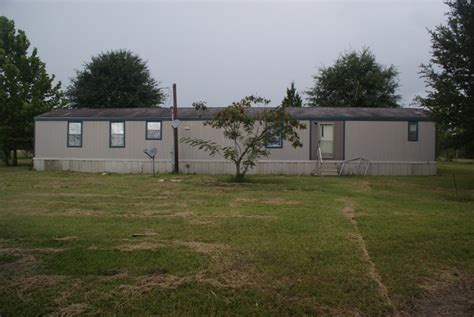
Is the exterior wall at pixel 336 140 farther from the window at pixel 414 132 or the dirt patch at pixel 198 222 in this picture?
the dirt patch at pixel 198 222

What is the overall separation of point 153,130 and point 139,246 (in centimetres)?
1391

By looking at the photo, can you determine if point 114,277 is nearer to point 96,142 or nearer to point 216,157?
point 216,157

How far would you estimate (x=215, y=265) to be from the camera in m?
4.52

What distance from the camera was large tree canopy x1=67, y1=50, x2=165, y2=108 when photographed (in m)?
32.1

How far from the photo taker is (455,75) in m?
12.5

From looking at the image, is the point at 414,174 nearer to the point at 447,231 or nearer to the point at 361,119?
the point at 361,119

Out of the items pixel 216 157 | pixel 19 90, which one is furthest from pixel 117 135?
pixel 19 90

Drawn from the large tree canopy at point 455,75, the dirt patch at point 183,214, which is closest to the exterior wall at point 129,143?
the large tree canopy at point 455,75

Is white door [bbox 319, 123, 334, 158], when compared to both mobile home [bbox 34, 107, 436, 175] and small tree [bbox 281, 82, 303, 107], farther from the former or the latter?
small tree [bbox 281, 82, 303, 107]

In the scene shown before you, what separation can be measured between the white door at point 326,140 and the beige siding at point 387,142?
64 cm

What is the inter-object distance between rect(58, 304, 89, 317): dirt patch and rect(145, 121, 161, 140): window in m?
15.5

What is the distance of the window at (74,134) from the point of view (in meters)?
19.2

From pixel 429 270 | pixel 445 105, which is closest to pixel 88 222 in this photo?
pixel 429 270

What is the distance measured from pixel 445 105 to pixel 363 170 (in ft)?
19.9
